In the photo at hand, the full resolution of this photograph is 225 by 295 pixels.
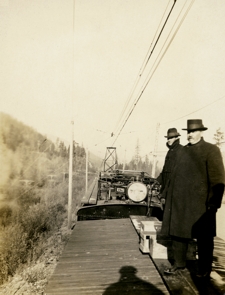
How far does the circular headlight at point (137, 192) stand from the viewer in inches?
319

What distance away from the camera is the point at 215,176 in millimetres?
2865

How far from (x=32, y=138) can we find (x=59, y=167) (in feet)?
23.9

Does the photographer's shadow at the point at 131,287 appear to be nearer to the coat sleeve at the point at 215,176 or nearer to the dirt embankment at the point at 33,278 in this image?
the coat sleeve at the point at 215,176

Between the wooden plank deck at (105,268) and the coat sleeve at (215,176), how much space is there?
132cm

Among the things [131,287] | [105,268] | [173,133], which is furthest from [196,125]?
[105,268]

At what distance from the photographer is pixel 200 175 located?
3059 millimetres

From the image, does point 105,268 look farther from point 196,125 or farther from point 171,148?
point 196,125

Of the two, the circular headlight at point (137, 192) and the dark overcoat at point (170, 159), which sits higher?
the dark overcoat at point (170, 159)

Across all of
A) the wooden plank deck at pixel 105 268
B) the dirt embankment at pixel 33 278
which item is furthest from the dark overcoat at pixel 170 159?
the dirt embankment at pixel 33 278

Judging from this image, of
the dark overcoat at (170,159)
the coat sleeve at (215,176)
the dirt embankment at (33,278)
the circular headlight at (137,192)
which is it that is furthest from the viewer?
the circular headlight at (137,192)

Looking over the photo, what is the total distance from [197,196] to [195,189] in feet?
0.30

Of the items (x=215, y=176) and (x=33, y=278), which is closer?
(x=215, y=176)

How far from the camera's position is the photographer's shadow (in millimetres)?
3068

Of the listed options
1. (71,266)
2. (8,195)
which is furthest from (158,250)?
(8,195)
